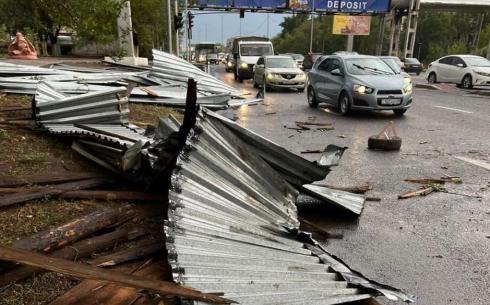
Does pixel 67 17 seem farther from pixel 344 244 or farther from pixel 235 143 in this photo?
pixel 344 244

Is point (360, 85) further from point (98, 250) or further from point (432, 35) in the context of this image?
point (432, 35)

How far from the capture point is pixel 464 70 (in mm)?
22359

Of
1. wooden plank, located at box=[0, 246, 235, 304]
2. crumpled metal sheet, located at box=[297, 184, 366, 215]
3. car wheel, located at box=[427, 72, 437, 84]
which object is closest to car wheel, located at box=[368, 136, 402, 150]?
crumpled metal sheet, located at box=[297, 184, 366, 215]

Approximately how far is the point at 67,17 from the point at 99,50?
2646 cm

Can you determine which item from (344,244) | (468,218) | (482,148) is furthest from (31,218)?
(482,148)

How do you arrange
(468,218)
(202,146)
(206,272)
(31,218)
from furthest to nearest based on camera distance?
(468,218) → (202,146) → (31,218) → (206,272)

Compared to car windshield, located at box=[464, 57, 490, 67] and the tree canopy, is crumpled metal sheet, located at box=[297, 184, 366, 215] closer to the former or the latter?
car windshield, located at box=[464, 57, 490, 67]

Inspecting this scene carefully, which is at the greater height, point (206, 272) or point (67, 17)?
point (67, 17)

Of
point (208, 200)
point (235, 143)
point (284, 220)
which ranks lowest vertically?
point (284, 220)

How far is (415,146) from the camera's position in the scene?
851cm

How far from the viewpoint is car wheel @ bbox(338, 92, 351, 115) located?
1272 centimetres

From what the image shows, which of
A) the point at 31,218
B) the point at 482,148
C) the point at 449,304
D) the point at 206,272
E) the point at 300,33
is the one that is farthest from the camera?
the point at 300,33

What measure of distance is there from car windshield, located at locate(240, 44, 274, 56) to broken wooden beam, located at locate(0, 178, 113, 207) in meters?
25.9

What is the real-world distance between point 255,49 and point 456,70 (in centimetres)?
1229
